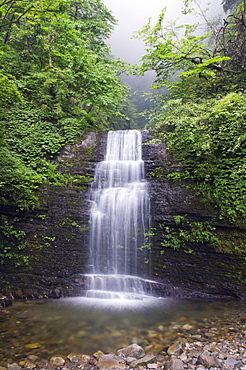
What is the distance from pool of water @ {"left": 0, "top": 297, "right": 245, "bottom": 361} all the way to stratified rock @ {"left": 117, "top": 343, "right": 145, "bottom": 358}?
0.66 ft

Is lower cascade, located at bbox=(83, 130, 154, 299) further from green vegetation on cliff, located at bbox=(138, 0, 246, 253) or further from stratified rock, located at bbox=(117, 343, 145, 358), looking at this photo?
stratified rock, located at bbox=(117, 343, 145, 358)

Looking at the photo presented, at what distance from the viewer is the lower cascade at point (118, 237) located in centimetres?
596

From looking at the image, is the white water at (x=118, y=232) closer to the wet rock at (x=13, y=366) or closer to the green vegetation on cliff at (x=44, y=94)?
the green vegetation on cliff at (x=44, y=94)

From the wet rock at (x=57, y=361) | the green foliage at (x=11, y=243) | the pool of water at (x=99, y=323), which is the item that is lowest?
the pool of water at (x=99, y=323)

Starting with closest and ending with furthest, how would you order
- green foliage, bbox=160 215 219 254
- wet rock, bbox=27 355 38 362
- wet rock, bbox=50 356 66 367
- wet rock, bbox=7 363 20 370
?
1. wet rock, bbox=7 363 20 370
2. wet rock, bbox=50 356 66 367
3. wet rock, bbox=27 355 38 362
4. green foliage, bbox=160 215 219 254

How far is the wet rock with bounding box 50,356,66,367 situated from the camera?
2895mm

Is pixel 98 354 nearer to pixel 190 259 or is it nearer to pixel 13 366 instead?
pixel 13 366

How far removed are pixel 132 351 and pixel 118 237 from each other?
12.1 feet

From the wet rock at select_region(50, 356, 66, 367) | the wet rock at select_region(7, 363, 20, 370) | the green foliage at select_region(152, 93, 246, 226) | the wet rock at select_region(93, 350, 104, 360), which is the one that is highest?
the green foliage at select_region(152, 93, 246, 226)

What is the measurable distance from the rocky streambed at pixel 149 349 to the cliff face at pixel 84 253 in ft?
5.02

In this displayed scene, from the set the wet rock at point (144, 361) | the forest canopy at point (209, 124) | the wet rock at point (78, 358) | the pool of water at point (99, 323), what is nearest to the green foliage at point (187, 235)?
the forest canopy at point (209, 124)

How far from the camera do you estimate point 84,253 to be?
645 centimetres

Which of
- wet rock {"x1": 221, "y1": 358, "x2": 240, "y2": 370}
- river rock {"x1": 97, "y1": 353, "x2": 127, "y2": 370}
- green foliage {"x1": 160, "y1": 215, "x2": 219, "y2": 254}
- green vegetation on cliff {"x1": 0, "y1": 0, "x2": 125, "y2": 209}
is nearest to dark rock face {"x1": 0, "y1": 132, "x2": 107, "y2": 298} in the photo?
green vegetation on cliff {"x1": 0, "y1": 0, "x2": 125, "y2": 209}

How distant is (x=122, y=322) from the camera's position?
434 cm
